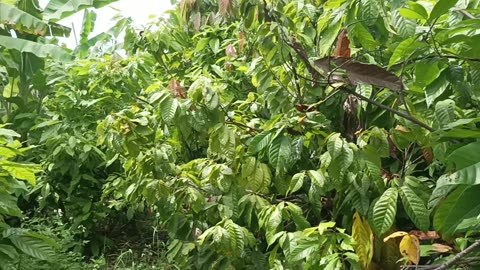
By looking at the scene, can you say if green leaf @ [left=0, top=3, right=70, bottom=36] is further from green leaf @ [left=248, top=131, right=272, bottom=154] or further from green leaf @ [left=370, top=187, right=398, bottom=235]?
green leaf @ [left=370, top=187, right=398, bottom=235]

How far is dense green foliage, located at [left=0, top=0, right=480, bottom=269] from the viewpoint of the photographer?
1749 millimetres

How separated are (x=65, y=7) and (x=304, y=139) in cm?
470

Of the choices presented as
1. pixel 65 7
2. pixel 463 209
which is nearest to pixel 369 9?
pixel 463 209

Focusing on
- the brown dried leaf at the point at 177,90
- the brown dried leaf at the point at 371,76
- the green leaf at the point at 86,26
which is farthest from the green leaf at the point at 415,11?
the green leaf at the point at 86,26

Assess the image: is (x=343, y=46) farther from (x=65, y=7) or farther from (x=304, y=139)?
(x=65, y=7)

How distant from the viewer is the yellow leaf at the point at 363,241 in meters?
2.12

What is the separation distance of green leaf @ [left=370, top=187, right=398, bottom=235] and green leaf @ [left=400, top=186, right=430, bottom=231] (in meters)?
0.05

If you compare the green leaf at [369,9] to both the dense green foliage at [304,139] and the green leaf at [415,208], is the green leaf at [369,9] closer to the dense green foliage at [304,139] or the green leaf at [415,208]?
the dense green foliage at [304,139]

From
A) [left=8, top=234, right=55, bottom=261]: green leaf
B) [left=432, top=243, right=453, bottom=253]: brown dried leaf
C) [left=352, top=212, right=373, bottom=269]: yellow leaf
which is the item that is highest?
[left=432, top=243, right=453, bottom=253]: brown dried leaf

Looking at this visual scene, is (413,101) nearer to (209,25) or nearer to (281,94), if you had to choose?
(281,94)

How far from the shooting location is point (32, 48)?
5.34m

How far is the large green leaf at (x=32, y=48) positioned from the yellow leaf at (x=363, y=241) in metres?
4.10

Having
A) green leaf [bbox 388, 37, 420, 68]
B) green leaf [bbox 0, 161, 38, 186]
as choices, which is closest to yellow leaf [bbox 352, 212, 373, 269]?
green leaf [bbox 388, 37, 420, 68]

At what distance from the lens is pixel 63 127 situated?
175 inches
